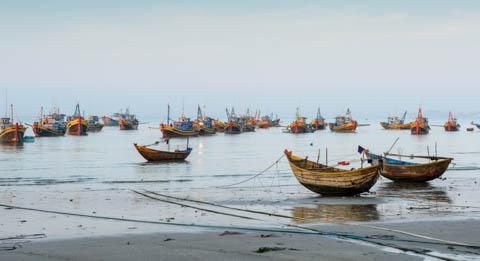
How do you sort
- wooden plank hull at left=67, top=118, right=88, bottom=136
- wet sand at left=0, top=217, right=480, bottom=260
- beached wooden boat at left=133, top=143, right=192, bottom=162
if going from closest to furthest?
wet sand at left=0, top=217, right=480, bottom=260 < beached wooden boat at left=133, top=143, right=192, bottom=162 < wooden plank hull at left=67, top=118, right=88, bottom=136

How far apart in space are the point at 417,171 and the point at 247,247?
67.9ft

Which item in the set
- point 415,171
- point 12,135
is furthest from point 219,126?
point 415,171

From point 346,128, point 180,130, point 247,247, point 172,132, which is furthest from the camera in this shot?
point 346,128

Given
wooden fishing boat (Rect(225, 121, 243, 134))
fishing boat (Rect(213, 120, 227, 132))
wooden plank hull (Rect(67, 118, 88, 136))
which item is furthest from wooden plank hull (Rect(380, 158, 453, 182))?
fishing boat (Rect(213, 120, 227, 132))

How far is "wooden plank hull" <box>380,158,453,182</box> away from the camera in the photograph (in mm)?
34125

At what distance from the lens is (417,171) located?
34156mm

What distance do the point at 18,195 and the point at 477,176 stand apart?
1041 inches

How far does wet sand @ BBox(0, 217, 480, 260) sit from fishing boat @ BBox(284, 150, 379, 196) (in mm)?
8662

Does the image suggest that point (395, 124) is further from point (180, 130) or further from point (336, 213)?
point (336, 213)

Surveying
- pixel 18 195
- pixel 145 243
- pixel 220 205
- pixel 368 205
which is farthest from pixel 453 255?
pixel 18 195

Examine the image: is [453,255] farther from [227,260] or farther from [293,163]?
[293,163]

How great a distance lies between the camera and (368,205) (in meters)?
25.0

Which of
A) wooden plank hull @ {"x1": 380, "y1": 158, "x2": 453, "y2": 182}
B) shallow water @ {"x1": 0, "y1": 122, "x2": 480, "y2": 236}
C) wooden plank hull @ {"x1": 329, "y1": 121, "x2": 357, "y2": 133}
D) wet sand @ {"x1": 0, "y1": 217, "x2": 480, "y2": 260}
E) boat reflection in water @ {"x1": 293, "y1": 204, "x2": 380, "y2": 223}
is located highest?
wooden plank hull @ {"x1": 329, "y1": 121, "x2": 357, "y2": 133}

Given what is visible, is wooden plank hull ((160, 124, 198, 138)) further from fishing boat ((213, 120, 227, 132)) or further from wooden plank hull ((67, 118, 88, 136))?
fishing boat ((213, 120, 227, 132))
